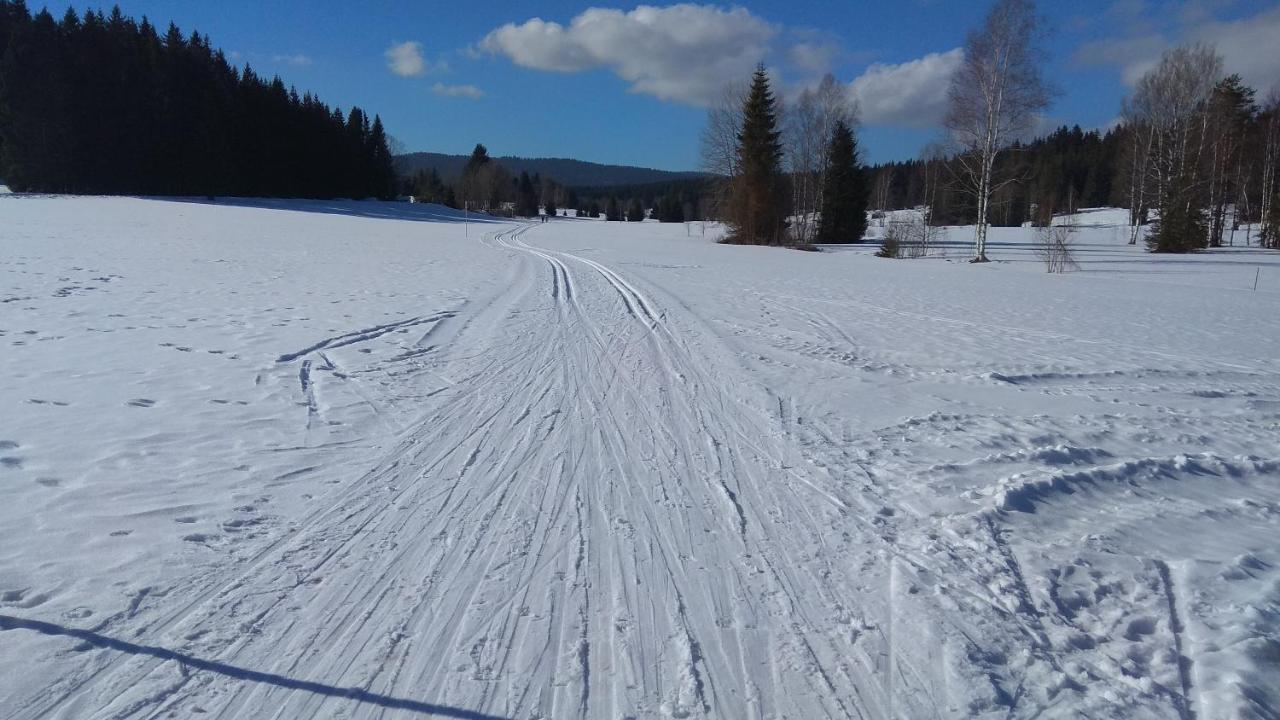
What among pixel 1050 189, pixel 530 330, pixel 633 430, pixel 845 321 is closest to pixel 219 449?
pixel 633 430

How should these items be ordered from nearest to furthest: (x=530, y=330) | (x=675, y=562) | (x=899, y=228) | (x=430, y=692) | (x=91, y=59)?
(x=430, y=692) → (x=675, y=562) → (x=530, y=330) → (x=899, y=228) → (x=91, y=59)

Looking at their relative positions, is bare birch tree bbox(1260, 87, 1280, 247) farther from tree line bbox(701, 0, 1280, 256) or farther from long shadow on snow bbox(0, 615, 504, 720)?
long shadow on snow bbox(0, 615, 504, 720)

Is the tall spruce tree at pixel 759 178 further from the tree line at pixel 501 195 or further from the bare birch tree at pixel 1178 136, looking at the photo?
the tree line at pixel 501 195

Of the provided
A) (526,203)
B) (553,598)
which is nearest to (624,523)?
(553,598)

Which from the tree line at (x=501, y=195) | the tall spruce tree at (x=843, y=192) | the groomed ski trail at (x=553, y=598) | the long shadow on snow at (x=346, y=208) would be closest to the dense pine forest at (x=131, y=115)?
the long shadow on snow at (x=346, y=208)

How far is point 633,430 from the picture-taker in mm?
5738

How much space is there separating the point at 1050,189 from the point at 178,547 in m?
79.4

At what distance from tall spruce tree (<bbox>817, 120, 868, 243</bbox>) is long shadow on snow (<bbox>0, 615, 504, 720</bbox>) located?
140 ft

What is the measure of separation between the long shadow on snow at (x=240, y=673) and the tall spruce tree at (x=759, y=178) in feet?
120

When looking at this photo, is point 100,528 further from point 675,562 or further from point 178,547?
point 675,562

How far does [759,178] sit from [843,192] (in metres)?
8.33

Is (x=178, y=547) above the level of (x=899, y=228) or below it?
below

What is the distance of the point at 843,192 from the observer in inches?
1665

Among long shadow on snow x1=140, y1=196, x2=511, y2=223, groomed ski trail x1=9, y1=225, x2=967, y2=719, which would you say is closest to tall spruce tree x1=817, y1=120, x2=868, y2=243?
long shadow on snow x1=140, y1=196, x2=511, y2=223
